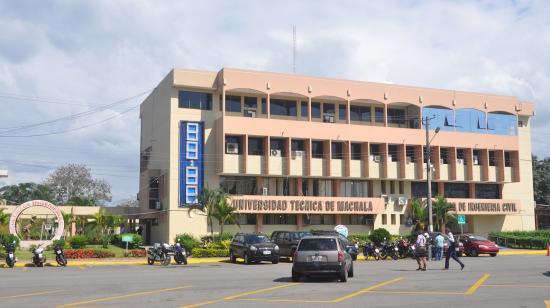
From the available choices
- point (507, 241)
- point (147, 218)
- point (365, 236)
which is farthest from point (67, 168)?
point (507, 241)

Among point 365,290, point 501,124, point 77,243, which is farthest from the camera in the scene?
point 501,124

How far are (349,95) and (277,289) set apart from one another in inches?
1422

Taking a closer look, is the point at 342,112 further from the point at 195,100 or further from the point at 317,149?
the point at 195,100

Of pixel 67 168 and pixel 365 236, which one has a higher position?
pixel 67 168

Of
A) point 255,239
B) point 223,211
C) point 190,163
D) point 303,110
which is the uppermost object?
point 303,110

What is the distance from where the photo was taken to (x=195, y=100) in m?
48.8

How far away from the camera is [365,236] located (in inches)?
1922

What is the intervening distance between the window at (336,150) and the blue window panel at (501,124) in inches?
611

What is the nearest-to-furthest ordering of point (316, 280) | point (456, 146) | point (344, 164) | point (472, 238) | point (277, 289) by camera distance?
point (277, 289) < point (316, 280) < point (472, 238) < point (344, 164) < point (456, 146)

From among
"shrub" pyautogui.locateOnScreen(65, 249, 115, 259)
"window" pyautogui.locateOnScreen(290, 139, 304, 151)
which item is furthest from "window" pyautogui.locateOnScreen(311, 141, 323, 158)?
"shrub" pyautogui.locateOnScreen(65, 249, 115, 259)

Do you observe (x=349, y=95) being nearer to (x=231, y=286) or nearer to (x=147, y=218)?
(x=147, y=218)

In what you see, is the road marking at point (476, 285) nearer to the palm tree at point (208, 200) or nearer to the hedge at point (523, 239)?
the palm tree at point (208, 200)

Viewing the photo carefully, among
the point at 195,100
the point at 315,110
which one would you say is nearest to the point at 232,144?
the point at 195,100

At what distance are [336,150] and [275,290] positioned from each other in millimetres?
35858
